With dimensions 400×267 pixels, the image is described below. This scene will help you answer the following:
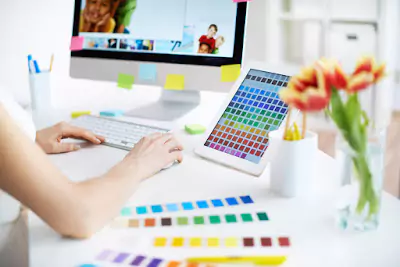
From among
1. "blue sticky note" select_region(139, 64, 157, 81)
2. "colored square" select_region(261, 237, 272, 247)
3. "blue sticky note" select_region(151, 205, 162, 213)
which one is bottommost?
"colored square" select_region(261, 237, 272, 247)

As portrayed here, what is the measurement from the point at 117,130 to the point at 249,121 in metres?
0.36

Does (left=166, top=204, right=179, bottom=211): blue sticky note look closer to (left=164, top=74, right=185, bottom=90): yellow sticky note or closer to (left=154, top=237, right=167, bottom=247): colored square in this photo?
(left=154, top=237, right=167, bottom=247): colored square

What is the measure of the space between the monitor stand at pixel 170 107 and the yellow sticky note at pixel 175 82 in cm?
9

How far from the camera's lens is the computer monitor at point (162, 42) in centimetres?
133

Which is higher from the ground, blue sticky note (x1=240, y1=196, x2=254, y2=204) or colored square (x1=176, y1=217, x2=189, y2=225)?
blue sticky note (x1=240, y1=196, x2=254, y2=204)

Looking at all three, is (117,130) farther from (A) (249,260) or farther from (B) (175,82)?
(A) (249,260)

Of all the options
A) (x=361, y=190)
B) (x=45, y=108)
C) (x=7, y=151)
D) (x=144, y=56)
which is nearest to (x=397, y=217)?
(x=361, y=190)

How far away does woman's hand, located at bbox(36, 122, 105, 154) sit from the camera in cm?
117

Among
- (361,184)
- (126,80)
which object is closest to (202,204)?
(361,184)

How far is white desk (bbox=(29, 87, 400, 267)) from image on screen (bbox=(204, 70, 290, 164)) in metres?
0.06

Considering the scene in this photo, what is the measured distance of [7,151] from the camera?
73cm

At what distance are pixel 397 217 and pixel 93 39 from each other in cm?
104

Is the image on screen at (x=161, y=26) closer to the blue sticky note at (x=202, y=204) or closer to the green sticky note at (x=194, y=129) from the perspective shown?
the green sticky note at (x=194, y=129)

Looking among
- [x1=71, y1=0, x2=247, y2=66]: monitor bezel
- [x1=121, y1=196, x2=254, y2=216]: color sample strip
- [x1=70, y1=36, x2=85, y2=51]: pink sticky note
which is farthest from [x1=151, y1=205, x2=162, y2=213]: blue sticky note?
[x1=70, y1=36, x2=85, y2=51]: pink sticky note
